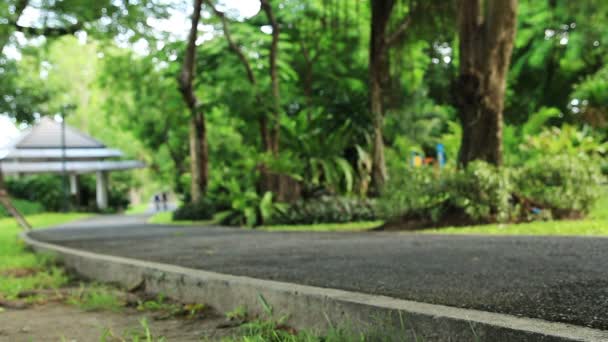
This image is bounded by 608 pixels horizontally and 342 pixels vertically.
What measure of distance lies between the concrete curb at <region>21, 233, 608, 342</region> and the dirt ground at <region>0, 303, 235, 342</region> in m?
0.25

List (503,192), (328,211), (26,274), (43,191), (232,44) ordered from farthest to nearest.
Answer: (43,191) < (232,44) < (328,211) < (503,192) < (26,274)

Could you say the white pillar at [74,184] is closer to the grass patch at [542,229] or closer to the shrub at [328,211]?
the shrub at [328,211]

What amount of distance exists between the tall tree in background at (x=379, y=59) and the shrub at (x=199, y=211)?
6610mm

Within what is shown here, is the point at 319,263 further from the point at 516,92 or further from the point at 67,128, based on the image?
the point at 67,128

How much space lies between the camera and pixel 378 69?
15477 mm

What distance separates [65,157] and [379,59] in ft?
103

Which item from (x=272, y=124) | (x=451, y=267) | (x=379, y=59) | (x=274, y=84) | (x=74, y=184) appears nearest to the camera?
(x=451, y=267)

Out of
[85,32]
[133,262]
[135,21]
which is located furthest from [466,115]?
[85,32]

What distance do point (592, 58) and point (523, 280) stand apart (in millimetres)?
24255

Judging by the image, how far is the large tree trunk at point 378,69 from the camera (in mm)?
14031

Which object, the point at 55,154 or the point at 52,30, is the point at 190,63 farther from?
the point at 55,154

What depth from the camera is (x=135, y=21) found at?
13.8 m

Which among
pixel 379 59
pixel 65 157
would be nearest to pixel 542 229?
pixel 379 59

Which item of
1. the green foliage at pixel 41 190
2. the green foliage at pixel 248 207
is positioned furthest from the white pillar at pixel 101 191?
the green foliage at pixel 248 207
